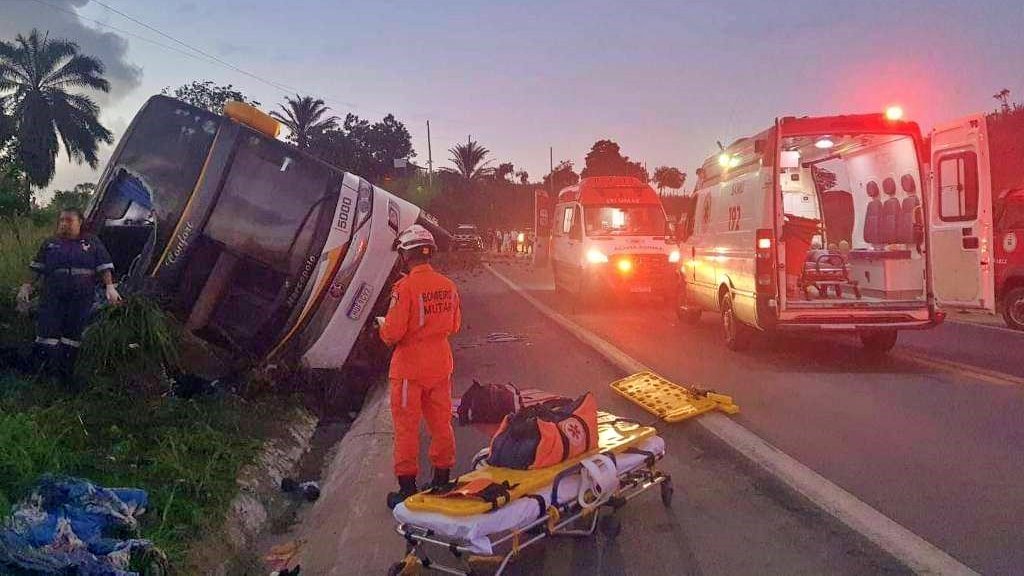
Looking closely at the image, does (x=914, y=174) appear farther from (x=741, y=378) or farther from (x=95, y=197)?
(x=95, y=197)

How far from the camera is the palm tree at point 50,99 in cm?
4041

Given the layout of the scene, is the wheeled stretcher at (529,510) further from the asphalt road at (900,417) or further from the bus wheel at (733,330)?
the bus wheel at (733,330)

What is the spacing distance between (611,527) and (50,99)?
147ft

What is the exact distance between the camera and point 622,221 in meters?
17.2

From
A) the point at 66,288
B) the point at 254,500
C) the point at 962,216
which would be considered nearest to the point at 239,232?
the point at 66,288

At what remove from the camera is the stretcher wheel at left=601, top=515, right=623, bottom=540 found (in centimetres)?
481

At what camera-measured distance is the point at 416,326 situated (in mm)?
Answer: 5191

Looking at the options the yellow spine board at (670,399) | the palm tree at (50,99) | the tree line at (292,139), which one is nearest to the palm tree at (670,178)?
the tree line at (292,139)

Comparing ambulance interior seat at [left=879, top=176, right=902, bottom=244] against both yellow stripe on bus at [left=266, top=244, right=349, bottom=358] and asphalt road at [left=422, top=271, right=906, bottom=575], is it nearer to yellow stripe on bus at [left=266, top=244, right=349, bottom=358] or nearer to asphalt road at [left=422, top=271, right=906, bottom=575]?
asphalt road at [left=422, top=271, right=906, bottom=575]

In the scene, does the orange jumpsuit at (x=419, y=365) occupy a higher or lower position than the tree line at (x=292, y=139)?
lower

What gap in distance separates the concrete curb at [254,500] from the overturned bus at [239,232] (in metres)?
0.99

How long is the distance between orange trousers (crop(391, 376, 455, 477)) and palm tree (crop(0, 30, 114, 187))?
4074cm

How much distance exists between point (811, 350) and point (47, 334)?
8886mm

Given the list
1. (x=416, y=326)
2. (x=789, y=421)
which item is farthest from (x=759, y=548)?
(x=789, y=421)
